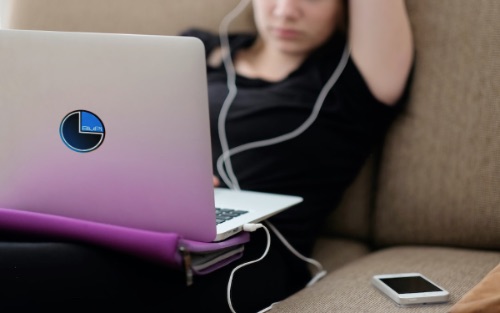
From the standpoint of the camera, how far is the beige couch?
43.6 inches

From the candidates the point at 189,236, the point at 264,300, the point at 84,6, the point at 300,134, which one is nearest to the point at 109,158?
the point at 189,236

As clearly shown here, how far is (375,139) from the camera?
125 centimetres

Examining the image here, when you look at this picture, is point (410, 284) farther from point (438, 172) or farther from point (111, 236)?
point (111, 236)

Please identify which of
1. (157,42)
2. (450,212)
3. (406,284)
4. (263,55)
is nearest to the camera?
(157,42)

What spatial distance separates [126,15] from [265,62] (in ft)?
1.21

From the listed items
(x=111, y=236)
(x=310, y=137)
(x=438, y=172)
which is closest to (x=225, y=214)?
(x=111, y=236)

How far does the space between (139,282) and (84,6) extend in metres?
0.94

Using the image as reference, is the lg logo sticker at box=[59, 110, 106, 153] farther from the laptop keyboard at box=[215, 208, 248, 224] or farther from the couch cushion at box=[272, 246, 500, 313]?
the couch cushion at box=[272, 246, 500, 313]

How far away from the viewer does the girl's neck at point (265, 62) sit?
1.34 m

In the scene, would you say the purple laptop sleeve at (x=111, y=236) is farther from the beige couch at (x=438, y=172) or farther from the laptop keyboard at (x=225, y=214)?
the beige couch at (x=438, y=172)

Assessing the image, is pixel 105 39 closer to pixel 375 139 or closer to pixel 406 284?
pixel 406 284

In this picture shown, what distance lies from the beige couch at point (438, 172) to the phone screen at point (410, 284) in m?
0.08

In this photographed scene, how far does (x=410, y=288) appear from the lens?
88 centimetres

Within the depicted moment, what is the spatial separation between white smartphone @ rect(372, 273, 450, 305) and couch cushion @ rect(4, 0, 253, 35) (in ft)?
2.44
